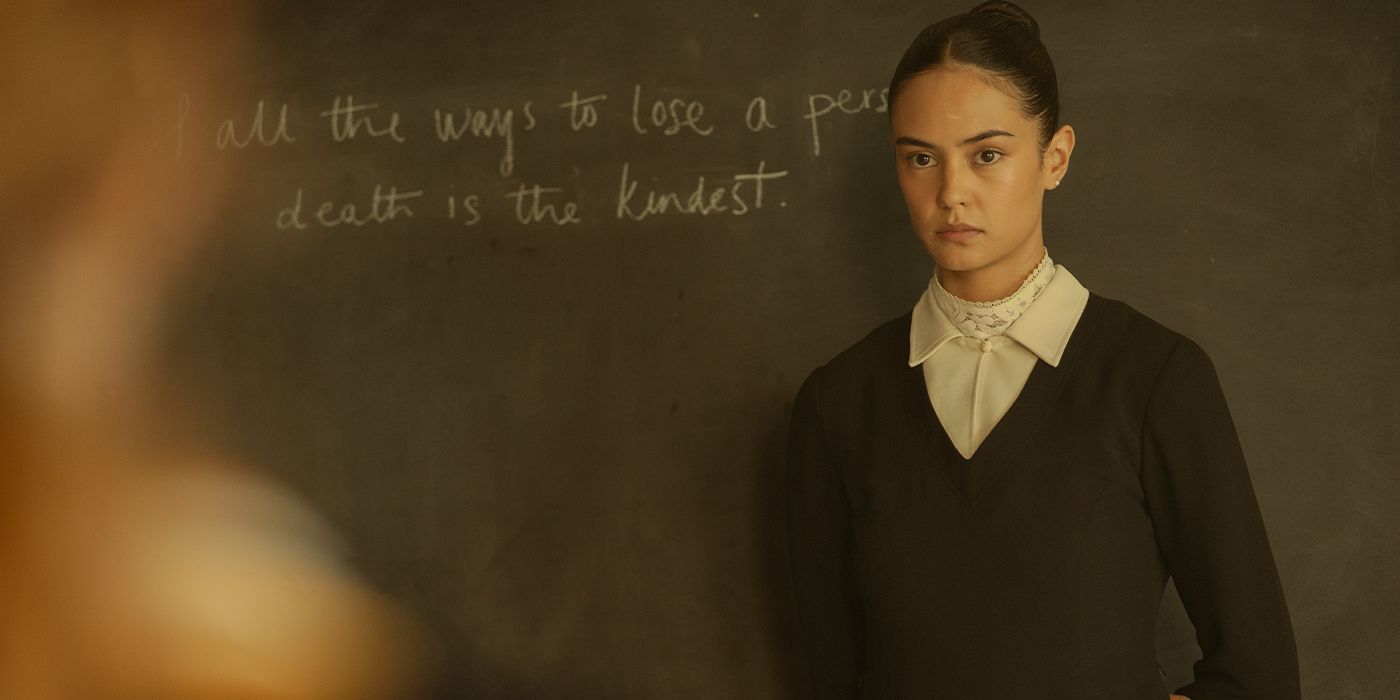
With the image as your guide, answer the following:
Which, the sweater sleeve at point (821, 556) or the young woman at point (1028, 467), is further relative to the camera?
the sweater sleeve at point (821, 556)

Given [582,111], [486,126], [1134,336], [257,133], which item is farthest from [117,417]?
[1134,336]

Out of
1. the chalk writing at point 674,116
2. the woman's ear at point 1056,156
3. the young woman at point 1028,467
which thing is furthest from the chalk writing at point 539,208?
the woman's ear at point 1056,156

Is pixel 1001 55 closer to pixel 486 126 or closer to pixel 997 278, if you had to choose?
pixel 997 278

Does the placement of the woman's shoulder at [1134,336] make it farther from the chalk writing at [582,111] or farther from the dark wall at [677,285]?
the chalk writing at [582,111]

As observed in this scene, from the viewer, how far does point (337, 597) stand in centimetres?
160

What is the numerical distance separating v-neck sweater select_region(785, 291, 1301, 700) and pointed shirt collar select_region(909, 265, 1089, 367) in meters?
0.02

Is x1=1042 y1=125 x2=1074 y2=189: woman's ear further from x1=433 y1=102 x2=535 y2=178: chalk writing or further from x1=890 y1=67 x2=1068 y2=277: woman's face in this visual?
x1=433 y1=102 x2=535 y2=178: chalk writing

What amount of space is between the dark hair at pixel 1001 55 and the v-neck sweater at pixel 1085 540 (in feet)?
0.70

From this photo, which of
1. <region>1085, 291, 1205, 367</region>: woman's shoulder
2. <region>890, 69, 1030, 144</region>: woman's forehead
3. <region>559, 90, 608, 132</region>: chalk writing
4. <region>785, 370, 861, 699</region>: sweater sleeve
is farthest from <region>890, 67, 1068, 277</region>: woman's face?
<region>559, 90, 608, 132</region>: chalk writing

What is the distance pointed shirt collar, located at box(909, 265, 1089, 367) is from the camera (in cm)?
114

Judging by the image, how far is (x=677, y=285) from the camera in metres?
1.54

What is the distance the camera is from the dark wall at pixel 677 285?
1378mm

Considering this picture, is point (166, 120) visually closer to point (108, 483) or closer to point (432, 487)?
point (108, 483)

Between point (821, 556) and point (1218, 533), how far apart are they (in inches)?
16.6
